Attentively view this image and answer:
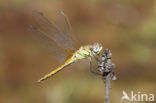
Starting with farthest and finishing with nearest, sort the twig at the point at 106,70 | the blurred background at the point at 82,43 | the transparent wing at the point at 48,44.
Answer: the blurred background at the point at 82,43, the transparent wing at the point at 48,44, the twig at the point at 106,70

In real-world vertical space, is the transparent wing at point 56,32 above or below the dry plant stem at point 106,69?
above

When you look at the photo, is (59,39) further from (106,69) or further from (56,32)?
(106,69)

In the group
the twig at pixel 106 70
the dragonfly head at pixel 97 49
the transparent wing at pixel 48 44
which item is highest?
the transparent wing at pixel 48 44

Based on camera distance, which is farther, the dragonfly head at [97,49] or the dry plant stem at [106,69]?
the dragonfly head at [97,49]

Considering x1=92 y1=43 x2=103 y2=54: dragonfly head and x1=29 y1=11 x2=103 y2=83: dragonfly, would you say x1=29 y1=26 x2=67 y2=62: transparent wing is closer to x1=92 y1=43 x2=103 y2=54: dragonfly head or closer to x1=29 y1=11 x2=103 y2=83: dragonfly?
x1=29 y1=11 x2=103 y2=83: dragonfly

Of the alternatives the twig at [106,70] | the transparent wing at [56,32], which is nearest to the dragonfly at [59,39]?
the transparent wing at [56,32]

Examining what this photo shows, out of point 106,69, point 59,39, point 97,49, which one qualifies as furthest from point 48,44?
point 106,69

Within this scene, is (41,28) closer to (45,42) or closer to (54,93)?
(45,42)

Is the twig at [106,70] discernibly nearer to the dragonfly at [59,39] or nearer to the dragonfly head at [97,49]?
the dragonfly head at [97,49]
